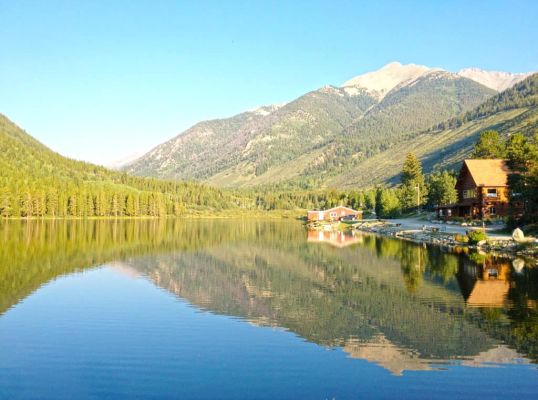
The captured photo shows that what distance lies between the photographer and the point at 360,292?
35.1 metres

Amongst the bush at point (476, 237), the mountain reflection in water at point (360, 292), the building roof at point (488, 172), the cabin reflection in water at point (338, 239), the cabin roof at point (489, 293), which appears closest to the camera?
the mountain reflection in water at point (360, 292)

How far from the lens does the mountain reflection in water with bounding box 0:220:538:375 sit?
866 inches

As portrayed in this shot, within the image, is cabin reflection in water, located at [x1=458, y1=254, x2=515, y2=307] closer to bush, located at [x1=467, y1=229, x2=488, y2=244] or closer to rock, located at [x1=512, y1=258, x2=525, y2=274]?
rock, located at [x1=512, y1=258, x2=525, y2=274]

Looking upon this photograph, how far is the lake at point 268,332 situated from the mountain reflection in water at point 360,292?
0.13 meters

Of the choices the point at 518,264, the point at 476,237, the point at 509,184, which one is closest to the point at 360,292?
the point at 518,264

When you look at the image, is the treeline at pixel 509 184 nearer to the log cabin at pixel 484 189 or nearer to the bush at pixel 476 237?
the log cabin at pixel 484 189

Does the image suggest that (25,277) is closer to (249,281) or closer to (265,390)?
(249,281)

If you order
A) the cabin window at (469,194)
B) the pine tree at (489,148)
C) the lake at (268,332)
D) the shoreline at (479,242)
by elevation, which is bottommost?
the lake at (268,332)

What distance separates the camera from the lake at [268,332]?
1728cm

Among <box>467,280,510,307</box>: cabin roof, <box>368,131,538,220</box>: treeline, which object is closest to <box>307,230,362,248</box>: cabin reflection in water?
<box>368,131,538,220</box>: treeline

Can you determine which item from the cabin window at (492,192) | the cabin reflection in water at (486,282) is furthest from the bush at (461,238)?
the cabin window at (492,192)

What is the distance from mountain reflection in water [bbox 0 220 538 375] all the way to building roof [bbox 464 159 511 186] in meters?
36.0

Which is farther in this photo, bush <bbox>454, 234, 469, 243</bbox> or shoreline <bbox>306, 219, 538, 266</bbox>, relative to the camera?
bush <bbox>454, 234, 469, 243</bbox>

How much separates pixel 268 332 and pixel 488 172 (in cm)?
8381
